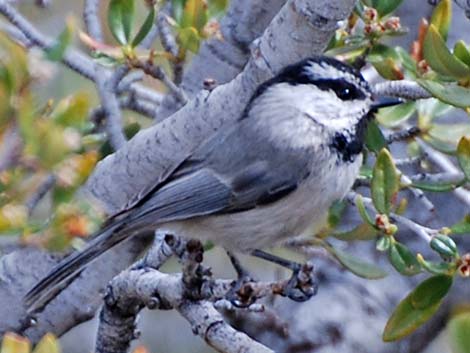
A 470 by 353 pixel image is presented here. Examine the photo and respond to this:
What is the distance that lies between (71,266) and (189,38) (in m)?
0.60

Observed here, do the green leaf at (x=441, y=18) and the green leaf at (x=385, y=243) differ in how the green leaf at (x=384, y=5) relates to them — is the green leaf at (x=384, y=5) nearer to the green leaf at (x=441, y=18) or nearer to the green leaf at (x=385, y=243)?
the green leaf at (x=441, y=18)

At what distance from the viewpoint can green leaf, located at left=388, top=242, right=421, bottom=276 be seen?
233cm

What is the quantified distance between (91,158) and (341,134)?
4.54 feet

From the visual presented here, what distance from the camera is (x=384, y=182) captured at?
7.62ft

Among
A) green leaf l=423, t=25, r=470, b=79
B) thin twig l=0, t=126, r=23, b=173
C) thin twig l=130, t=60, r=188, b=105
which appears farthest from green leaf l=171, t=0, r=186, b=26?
thin twig l=0, t=126, r=23, b=173

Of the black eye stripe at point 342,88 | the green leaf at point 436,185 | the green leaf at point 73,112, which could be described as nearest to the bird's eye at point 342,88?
the black eye stripe at point 342,88

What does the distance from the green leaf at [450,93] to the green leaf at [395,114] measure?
0.55m

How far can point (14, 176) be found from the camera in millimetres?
1502

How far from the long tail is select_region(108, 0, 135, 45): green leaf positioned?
1.45 feet

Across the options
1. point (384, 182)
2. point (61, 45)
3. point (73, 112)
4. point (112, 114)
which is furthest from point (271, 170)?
point (73, 112)

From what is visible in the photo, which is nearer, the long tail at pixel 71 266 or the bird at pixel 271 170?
the long tail at pixel 71 266

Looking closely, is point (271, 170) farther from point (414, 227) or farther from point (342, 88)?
point (414, 227)

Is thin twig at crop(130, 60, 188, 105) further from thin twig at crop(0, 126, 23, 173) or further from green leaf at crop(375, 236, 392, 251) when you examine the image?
thin twig at crop(0, 126, 23, 173)

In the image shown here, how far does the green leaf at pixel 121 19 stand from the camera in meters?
2.67
